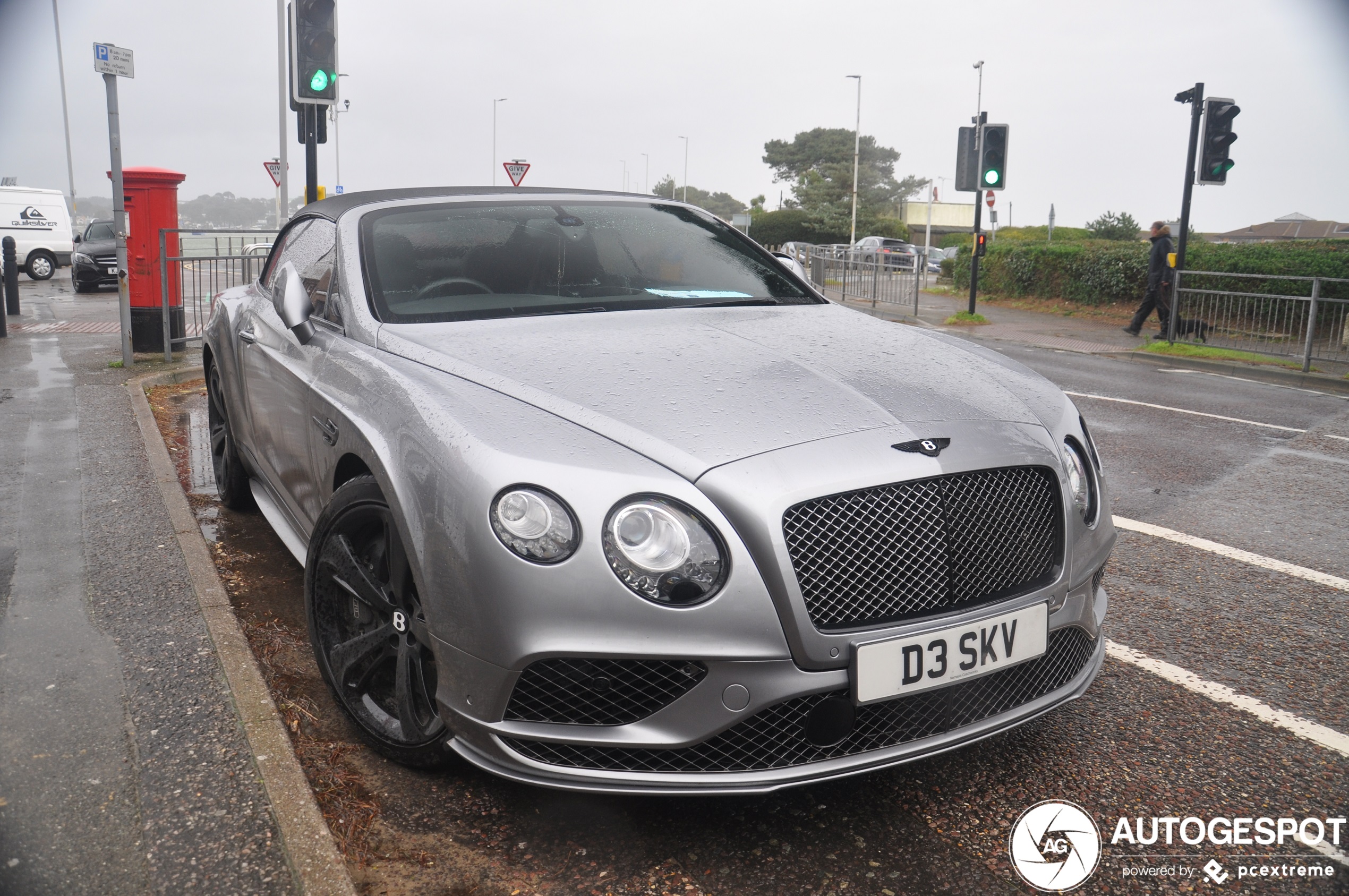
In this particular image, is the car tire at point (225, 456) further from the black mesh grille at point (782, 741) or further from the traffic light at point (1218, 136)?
the traffic light at point (1218, 136)

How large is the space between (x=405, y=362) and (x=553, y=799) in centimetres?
124

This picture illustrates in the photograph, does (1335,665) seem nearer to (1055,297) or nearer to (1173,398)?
(1173,398)

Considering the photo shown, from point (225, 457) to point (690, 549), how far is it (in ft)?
13.0

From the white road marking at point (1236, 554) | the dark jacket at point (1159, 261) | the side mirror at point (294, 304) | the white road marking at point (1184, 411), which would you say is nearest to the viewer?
the side mirror at point (294, 304)

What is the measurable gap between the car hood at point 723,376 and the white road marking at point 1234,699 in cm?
108

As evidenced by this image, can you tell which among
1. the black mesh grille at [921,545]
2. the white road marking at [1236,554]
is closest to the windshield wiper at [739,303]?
the black mesh grille at [921,545]

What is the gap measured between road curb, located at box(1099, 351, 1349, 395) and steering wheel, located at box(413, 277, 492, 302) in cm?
1083

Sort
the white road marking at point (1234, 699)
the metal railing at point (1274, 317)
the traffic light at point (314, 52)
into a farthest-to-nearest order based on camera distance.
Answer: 1. the metal railing at point (1274, 317)
2. the traffic light at point (314, 52)
3. the white road marking at point (1234, 699)

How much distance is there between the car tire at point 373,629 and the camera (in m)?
2.66

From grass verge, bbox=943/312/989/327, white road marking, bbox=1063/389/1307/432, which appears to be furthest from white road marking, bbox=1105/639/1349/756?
grass verge, bbox=943/312/989/327

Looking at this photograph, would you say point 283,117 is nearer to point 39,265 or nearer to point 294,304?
point 39,265

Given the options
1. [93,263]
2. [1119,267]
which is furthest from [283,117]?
[1119,267]

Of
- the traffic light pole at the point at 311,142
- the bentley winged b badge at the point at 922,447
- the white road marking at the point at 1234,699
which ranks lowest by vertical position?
the white road marking at the point at 1234,699

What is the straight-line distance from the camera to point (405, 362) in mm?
3018
